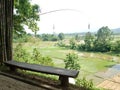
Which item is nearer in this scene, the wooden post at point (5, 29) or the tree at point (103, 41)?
the wooden post at point (5, 29)

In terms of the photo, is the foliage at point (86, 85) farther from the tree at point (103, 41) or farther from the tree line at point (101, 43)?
the tree at point (103, 41)

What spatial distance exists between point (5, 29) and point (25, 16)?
3.03 meters

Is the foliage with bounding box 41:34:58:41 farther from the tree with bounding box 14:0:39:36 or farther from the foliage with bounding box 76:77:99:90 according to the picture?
the foliage with bounding box 76:77:99:90

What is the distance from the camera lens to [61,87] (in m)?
3.19

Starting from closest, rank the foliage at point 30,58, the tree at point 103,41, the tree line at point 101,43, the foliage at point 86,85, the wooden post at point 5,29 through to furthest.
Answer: the foliage at point 86,85 < the wooden post at point 5,29 < the foliage at point 30,58 < the tree line at point 101,43 < the tree at point 103,41

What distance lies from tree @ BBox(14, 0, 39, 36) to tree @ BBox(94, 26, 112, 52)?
1810 inches

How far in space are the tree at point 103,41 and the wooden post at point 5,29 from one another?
49.1m

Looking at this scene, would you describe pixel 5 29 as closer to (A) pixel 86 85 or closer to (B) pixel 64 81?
(B) pixel 64 81

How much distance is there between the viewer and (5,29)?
4320 mm

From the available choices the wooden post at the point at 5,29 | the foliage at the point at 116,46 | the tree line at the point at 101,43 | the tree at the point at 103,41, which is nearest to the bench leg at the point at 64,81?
the wooden post at the point at 5,29

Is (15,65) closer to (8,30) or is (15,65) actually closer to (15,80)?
(15,80)

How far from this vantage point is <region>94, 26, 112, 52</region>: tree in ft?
171

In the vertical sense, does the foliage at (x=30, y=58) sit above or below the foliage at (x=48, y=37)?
below

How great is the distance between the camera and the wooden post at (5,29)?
4.19 metres
